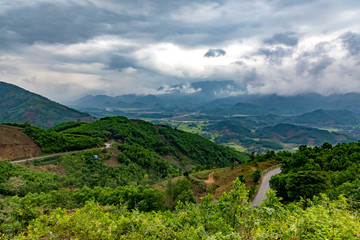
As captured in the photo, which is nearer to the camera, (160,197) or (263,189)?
(160,197)

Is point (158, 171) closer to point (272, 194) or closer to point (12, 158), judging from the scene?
point (12, 158)

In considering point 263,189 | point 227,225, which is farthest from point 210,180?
point 227,225

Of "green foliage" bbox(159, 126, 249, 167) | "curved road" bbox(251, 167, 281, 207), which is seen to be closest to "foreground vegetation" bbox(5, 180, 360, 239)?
"curved road" bbox(251, 167, 281, 207)

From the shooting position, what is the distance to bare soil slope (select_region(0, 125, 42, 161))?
5777 centimetres

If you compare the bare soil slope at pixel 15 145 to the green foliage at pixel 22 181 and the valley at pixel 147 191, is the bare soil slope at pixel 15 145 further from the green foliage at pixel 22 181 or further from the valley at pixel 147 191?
the green foliage at pixel 22 181

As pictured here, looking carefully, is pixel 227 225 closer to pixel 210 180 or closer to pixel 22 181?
pixel 210 180

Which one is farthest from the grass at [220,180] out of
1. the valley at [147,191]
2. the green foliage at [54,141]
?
the green foliage at [54,141]

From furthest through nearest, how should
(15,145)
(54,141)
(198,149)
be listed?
(198,149), (54,141), (15,145)

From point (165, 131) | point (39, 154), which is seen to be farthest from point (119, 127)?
point (39, 154)

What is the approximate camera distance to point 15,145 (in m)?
60.8

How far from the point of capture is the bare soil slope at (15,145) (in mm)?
57766

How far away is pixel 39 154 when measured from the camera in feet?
205

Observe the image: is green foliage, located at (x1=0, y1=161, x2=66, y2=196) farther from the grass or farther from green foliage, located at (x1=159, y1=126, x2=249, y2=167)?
green foliage, located at (x1=159, y1=126, x2=249, y2=167)

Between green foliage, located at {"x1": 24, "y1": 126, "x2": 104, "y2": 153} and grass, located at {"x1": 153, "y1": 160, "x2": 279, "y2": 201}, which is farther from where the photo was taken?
green foliage, located at {"x1": 24, "y1": 126, "x2": 104, "y2": 153}
